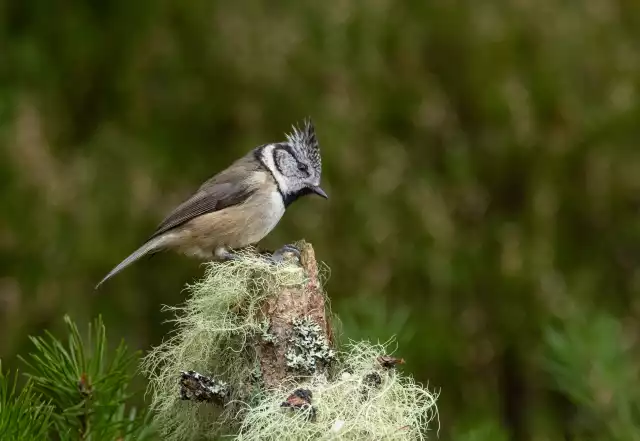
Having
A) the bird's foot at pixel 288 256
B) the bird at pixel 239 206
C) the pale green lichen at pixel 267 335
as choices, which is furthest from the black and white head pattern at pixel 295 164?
the pale green lichen at pixel 267 335

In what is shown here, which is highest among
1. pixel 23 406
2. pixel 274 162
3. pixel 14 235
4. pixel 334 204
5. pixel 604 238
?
pixel 23 406

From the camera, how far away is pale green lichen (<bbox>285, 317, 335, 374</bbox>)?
2.79ft

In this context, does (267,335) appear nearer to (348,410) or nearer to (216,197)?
(348,410)

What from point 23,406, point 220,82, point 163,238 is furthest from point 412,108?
point 23,406

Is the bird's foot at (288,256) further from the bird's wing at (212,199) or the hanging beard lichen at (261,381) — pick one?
the bird's wing at (212,199)

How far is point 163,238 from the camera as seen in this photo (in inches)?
62.1

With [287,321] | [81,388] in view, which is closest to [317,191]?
[287,321]

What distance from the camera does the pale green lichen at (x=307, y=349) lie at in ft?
2.79

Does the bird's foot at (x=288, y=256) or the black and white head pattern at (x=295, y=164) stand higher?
the bird's foot at (x=288, y=256)

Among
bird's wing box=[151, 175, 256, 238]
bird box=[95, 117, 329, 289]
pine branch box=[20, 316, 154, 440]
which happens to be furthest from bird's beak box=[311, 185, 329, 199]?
pine branch box=[20, 316, 154, 440]

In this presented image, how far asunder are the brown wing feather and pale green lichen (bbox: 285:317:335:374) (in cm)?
76

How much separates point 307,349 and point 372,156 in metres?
1.65

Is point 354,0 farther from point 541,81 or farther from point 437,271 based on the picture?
point 437,271

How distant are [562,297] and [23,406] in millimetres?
1771
